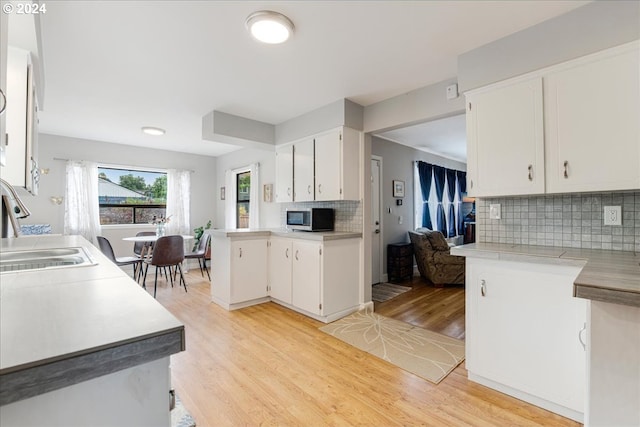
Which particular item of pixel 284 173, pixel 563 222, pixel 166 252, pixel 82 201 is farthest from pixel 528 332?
pixel 82 201

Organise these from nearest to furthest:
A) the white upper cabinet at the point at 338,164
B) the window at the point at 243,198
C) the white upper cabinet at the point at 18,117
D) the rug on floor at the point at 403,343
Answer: the white upper cabinet at the point at 18,117 → the rug on floor at the point at 403,343 → the white upper cabinet at the point at 338,164 → the window at the point at 243,198

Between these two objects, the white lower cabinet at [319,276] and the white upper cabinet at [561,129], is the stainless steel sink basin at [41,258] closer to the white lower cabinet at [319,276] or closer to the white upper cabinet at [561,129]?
the white lower cabinet at [319,276]

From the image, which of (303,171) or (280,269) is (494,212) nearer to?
(303,171)

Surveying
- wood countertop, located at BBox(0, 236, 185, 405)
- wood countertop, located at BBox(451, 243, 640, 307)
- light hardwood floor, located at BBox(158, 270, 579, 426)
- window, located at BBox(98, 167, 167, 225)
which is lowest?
light hardwood floor, located at BBox(158, 270, 579, 426)

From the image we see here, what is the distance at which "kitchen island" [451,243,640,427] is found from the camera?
3.24ft

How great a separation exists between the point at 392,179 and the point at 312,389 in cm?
366

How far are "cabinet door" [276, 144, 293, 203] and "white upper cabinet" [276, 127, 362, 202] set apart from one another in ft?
0.04

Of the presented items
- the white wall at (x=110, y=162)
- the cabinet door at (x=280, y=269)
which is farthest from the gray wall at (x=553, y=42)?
the white wall at (x=110, y=162)

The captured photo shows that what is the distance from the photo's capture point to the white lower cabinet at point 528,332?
5.26 ft

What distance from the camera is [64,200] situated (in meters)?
4.71

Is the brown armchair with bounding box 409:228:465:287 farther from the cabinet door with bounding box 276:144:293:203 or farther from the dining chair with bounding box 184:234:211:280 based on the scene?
the dining chair with bounding box 184:234:211:280

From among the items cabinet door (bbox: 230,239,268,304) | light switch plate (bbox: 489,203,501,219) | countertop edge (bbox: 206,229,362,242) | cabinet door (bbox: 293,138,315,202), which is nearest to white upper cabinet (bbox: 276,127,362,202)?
cabinet door (bbox: 293,138,315,202)

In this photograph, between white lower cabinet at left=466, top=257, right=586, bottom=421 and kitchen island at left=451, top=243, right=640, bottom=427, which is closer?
kitchen island at left=451, top=243, right=640, bottom=427

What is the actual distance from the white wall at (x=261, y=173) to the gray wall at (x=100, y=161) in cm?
16
